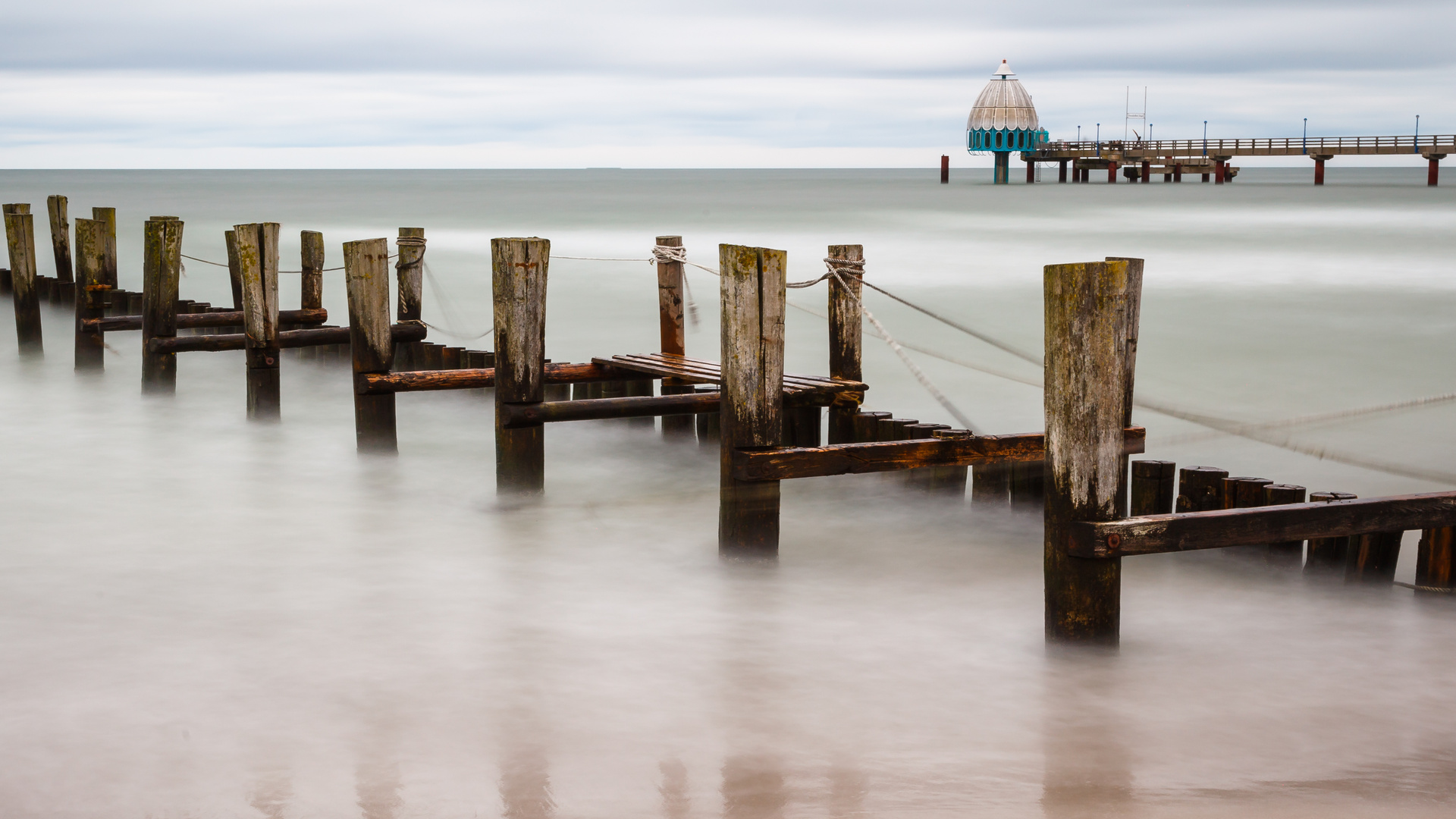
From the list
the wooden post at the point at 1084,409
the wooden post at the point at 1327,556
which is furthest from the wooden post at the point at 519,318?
the wooden post at the point at 1327,556

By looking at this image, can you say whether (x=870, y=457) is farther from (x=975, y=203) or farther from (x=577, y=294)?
(x=975, y=203)

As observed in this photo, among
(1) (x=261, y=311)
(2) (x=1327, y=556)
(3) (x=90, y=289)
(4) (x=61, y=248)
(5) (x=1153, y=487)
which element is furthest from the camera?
(4) (x=61, y=248)

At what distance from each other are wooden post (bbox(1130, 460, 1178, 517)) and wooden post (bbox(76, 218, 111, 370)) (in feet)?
31.7

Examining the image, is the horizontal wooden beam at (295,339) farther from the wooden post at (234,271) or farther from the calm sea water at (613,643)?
the wooden post at (234,271)

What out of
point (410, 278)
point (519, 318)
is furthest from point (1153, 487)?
point (410, 278)

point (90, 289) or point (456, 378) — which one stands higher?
point (90, 289)

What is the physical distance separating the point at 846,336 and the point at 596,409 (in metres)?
1.52

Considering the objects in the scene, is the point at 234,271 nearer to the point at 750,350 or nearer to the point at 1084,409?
the point at 750,350

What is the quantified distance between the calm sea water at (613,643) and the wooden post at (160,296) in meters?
0.34

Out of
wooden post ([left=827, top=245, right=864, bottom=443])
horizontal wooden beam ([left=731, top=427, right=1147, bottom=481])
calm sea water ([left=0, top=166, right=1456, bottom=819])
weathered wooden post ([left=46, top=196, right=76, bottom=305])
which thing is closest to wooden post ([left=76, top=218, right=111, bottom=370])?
calm sea water ([left=0, top=166, right=1456, bottom=819])

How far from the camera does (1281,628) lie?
236 inches

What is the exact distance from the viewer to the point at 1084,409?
5.02 meters

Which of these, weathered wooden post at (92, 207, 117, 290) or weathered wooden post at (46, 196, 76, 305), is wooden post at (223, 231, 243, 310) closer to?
weathered wooden post at (92, 207, 117, 290)

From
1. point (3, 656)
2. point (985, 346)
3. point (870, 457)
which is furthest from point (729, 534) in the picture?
point (985, 346)
